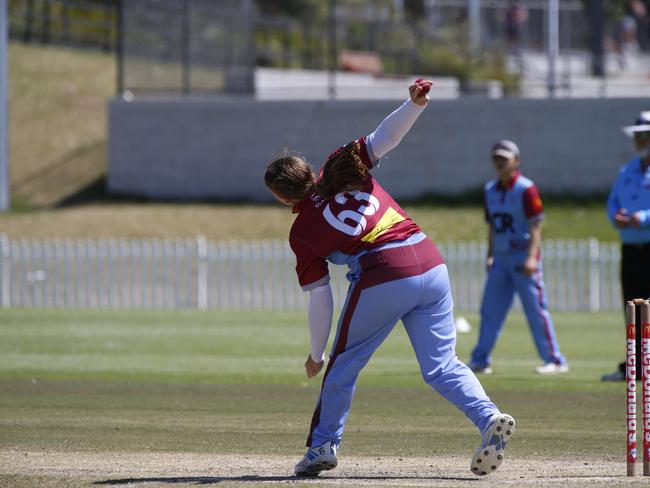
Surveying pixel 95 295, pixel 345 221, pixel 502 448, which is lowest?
pixel 95 295

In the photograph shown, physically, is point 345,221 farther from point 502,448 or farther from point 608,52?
point 608,52

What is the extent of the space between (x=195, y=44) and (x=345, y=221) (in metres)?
24.4

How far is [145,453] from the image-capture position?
749 centimetres

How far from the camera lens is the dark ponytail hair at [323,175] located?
21.3 ft

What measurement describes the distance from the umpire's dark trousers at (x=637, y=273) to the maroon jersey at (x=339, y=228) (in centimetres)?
451

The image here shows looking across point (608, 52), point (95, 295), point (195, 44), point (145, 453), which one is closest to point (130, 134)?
point (195, 44)

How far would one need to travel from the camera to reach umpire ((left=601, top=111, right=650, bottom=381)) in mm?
10453

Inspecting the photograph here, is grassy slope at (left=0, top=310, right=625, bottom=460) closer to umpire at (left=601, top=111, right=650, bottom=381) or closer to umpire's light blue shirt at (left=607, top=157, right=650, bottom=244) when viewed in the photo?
umpire at (left=601, top=111, right=650, bottom=381)

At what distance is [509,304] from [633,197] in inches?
72.5

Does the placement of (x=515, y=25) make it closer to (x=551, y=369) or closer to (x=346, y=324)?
(x=551, y=369)

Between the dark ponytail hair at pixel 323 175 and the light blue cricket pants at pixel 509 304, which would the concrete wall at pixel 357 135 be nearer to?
the light blue cricket pants at pixel 509 304

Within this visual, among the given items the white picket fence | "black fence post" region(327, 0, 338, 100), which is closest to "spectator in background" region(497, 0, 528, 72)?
"black fence post" region(327, 0, 338, 100)

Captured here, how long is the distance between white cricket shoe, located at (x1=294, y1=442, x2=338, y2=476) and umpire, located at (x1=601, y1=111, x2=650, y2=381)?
460cm

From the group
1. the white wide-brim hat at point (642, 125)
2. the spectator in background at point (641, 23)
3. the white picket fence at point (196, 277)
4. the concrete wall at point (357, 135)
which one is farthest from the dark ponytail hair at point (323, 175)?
the spectator in background at point (641, 23)
